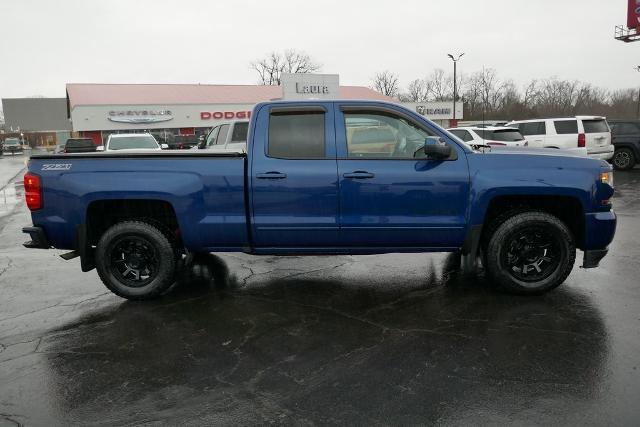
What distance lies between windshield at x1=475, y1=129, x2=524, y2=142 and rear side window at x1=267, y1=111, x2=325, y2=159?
37.1 feet

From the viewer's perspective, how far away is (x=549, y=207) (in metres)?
5.02

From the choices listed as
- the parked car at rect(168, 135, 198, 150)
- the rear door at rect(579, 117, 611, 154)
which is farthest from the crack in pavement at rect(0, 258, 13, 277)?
the rear door at rect(579, 117, 611, 154)

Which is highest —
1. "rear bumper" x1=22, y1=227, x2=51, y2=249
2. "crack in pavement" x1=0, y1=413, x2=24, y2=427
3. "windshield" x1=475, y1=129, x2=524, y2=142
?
"windshield" x1=475, y1=129, x2=524, y2=142

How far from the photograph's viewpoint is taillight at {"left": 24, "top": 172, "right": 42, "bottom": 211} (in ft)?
15.5

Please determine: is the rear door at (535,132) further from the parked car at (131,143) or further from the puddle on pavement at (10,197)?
the puddle on pavement at (10,197)

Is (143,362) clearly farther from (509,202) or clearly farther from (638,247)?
(638,247)

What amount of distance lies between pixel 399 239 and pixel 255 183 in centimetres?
148

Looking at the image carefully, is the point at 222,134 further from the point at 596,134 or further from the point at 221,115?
the point at 221,115

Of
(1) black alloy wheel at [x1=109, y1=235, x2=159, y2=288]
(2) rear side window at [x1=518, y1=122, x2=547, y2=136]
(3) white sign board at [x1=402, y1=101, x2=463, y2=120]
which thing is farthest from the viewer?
(3) white sign board at [x1=402, y1=101, x2=463, y2=120]

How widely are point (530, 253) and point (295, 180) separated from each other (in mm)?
2424

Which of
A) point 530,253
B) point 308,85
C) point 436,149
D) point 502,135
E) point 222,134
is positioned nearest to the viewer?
point 436,149

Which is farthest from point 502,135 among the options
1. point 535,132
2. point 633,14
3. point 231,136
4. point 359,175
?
point 633,14

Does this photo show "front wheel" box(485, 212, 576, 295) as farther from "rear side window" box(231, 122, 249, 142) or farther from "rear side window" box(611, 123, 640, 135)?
"rear side window" box(611, 123, 640, 135)

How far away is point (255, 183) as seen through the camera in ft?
15.3
